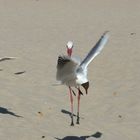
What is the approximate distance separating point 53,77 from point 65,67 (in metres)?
5.33

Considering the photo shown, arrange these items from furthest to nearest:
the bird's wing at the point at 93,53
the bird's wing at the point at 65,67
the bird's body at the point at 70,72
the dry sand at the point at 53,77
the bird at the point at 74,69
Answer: the dry sand at the point at 53,77, the bird's wing at the point at 93,53, the bird at the point at 74,69, the bird's body at the point at 70,72, the bird's wing at the point at 65,67

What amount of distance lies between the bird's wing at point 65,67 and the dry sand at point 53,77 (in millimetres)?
891

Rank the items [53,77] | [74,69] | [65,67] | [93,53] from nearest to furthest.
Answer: [65,67] → [74,69] → [93,53] → [53,77]

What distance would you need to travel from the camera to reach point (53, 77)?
13.0 m

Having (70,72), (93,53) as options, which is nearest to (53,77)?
(93,53)

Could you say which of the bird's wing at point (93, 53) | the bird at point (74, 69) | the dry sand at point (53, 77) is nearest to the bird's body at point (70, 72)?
the bird at point (74, 69)

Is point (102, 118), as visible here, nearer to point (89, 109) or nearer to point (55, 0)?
point (89, 109)

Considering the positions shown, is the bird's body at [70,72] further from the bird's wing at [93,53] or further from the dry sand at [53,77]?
the dry sand at [53,77]

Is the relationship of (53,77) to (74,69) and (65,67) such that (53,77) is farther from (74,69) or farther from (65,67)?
(65,67)

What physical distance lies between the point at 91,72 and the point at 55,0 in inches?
743

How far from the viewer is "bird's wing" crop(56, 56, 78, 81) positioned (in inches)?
290

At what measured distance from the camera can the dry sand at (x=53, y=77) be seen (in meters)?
8.66

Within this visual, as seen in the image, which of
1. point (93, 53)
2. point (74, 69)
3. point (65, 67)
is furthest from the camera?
point (93, 53)

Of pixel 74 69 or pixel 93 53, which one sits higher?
pixel 93 53
